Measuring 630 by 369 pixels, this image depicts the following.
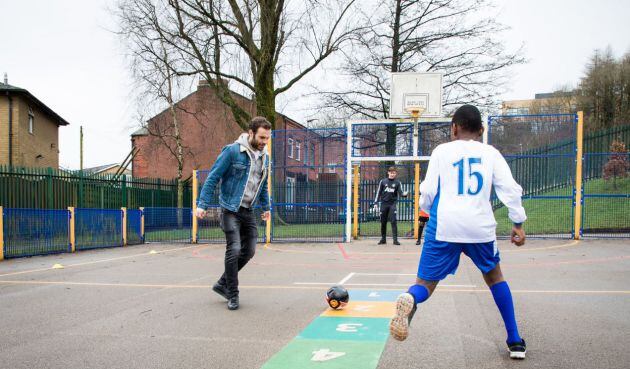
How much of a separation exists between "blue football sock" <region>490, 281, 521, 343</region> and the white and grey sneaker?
0.71 meters

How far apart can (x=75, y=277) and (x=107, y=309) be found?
3178mm

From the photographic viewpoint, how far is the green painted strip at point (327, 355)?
Result: 3.52m

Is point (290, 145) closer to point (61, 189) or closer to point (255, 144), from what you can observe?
point (61, 189)

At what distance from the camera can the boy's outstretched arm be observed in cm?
359

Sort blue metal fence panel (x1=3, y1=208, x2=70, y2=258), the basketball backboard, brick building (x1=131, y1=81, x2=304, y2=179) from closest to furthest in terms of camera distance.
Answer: blue metal fence panel (x1=3, y1=208, x2=70, y2=258), the basketball backboard, brick building (x1=131, y1=81, x2=304, y2=179)

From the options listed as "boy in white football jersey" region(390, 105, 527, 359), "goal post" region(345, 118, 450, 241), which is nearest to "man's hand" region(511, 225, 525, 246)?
"boy in white football jersey" region(390, 105, 527, 359)

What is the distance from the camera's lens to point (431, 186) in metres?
3.72

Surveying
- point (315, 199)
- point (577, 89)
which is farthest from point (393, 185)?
point (577, 89)

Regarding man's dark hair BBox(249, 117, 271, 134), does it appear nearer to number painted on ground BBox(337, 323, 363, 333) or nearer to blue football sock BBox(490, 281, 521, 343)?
number painted on ground BBox(337, 323, 363, 333)

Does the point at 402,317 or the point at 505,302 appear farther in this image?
the point at 505,302

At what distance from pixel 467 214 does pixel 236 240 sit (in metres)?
2.93

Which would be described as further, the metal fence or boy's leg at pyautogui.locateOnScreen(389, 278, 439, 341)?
the metal fence

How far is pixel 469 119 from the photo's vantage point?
148 inches

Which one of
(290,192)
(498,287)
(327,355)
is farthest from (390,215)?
(327,355)
